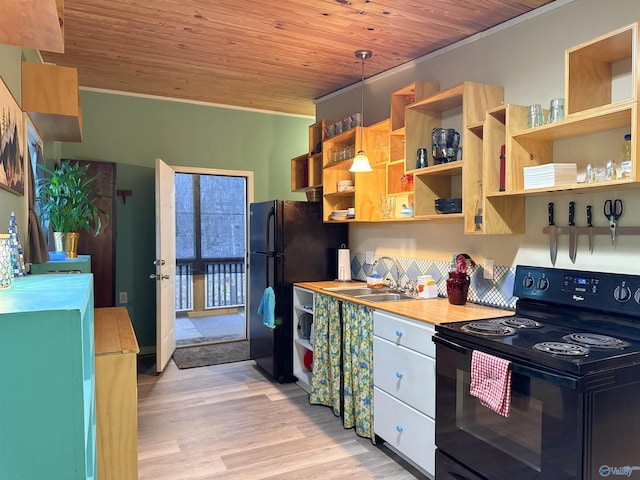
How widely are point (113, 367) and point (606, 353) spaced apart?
1985 mm

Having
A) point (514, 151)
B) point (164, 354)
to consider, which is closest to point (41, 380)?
point (514, 151)

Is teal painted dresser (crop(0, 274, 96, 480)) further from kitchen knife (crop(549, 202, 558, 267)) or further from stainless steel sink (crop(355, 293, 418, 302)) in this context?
stainless steel sink (crop(355, 293, 418, 302))

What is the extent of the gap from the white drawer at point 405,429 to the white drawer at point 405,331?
34cm

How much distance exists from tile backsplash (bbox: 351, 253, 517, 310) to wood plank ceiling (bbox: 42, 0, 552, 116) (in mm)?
1464

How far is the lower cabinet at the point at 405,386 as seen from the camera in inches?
91.2

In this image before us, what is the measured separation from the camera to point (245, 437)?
115 inches

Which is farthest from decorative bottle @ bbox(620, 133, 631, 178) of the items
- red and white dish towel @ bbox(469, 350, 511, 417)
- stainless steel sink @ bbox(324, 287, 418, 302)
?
stainless steel sink @ bbox(324, 287, 418, 302)

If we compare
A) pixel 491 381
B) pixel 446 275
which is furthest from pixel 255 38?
pixel 491 381

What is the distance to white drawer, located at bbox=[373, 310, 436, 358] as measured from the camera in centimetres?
231

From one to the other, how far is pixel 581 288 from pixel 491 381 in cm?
68

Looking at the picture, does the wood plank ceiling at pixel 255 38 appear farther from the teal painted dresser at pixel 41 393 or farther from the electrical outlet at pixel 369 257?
the teal painted dresser at pixel 41 393

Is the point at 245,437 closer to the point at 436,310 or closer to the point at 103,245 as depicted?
the point at 436,310

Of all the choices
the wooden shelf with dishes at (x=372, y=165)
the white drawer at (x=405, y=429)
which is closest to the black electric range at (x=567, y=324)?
the white drawer at (x=405, y=429)

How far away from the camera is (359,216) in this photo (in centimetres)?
A: 348
